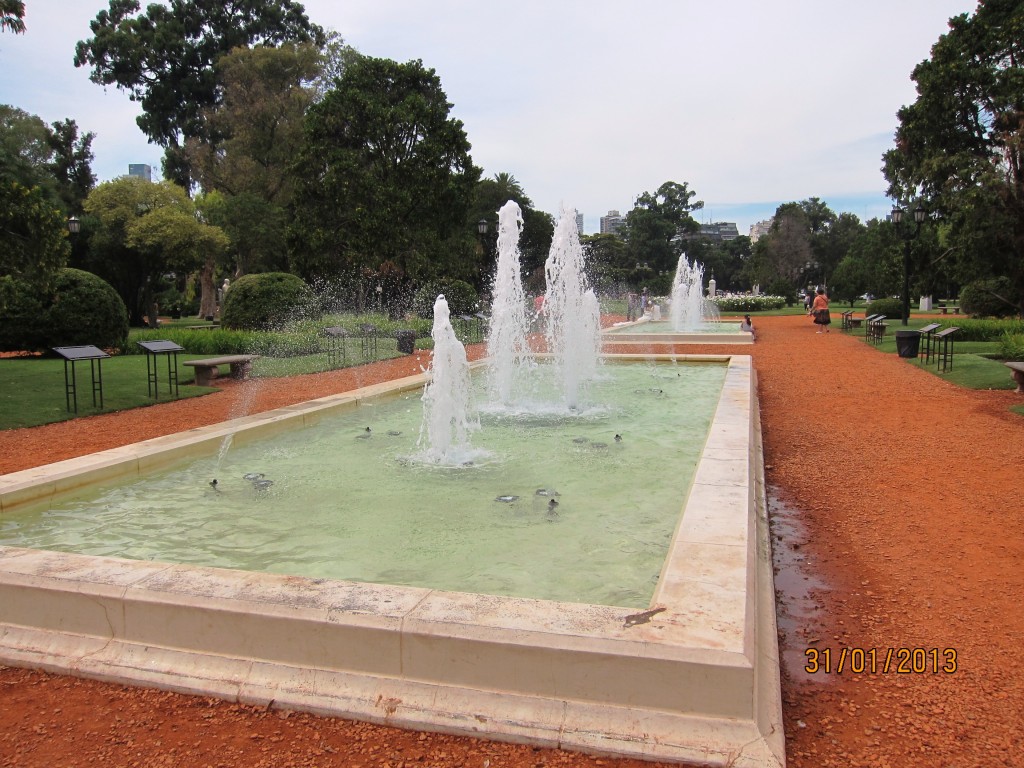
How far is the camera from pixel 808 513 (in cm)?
543

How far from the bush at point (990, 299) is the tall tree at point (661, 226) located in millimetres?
39100

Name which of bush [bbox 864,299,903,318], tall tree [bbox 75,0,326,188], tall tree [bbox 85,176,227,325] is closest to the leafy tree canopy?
tall tree [bbox 85,176,227,325]

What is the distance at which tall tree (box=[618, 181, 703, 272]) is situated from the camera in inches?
Result: 2653

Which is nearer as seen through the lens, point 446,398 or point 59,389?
point 446,398

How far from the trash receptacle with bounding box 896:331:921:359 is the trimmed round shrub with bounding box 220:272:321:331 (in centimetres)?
1537

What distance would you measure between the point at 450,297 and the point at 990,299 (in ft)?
67.3

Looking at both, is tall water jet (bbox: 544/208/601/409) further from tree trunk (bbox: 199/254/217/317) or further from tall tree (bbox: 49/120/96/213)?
tall tree (bbox: 49/120/96/213)

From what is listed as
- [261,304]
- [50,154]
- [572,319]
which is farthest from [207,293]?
[572,319]

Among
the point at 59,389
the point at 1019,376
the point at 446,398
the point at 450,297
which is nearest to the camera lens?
the point at 446,398

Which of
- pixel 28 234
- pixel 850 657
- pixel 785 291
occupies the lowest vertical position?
pixel 850 657

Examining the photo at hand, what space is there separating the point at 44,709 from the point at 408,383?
27.0ft

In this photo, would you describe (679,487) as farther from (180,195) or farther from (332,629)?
(180,195)

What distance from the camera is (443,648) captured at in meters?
2.74

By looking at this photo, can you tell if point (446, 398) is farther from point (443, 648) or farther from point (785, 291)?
point (785, 291)
